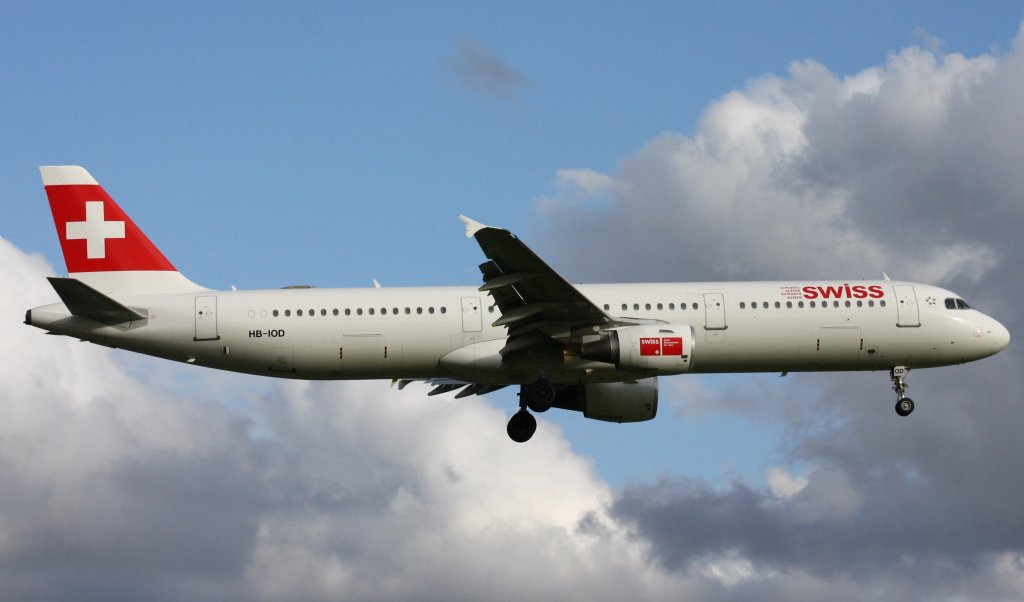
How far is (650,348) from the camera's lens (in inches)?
1524

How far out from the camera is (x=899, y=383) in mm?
43250

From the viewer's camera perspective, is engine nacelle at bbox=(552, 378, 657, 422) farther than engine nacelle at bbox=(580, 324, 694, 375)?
Yes

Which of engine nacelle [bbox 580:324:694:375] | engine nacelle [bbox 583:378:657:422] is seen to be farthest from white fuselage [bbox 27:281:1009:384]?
engine nacelle [bbox 583:378:657:422]

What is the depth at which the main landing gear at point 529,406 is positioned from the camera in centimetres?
4172

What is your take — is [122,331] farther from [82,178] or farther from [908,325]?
[908,325]

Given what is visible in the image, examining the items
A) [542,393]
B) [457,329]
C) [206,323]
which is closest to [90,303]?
[206,323]

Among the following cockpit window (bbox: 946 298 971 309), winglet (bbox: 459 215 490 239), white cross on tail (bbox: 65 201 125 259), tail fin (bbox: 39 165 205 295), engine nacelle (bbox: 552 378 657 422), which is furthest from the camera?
engine nacelle (bbox: 552 378 657 422)

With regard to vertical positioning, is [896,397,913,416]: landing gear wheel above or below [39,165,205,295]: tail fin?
below

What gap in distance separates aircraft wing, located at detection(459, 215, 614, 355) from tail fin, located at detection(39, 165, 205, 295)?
1110cm

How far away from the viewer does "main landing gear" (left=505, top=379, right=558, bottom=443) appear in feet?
137

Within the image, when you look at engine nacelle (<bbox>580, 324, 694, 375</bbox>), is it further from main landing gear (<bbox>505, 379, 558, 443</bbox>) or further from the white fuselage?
main landing gear (<bbox>505, 379, 558, 443</bbox>)

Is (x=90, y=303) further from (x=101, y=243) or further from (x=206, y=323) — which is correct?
(x=101, y=243)

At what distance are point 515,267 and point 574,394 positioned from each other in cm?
845

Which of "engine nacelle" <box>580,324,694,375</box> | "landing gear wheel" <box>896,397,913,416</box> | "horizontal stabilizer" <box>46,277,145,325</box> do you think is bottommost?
"landing gear wheel" <box>896,397,913,416</box>
